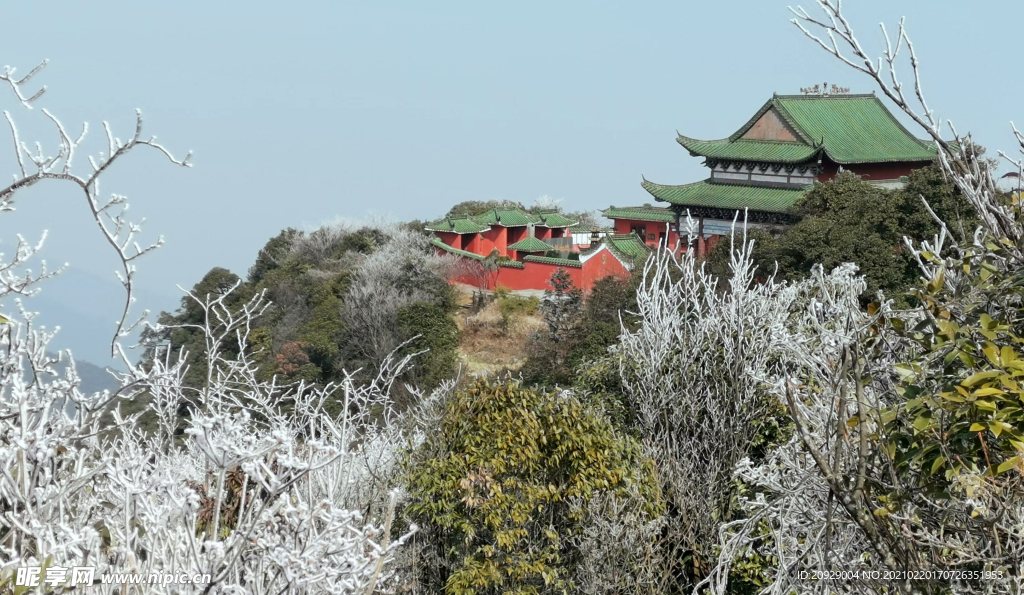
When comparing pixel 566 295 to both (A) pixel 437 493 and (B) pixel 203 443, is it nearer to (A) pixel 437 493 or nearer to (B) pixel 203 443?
(A) pixel 437 493

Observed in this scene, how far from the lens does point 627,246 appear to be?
2722 cm

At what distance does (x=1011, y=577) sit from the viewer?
77.0 inches

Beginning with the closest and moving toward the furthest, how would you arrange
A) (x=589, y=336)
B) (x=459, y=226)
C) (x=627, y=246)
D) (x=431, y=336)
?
(x=589, y=336) → (x=431, y=336) → (x=627, y=246) → (x=459, y=226)

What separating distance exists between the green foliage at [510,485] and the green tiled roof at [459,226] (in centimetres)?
2834

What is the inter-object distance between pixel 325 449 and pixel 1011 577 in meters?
1.48

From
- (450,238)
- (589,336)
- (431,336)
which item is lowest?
(431,336)

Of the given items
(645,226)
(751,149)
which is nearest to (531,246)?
(645,226)

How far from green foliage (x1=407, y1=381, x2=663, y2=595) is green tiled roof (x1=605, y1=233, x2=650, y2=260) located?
2107 centimetres

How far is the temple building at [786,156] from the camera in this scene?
24.1 metres

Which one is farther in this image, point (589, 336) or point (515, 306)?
point (515, 306)

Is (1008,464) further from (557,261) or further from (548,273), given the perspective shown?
(548,273)

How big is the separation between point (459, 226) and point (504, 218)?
2.20 m

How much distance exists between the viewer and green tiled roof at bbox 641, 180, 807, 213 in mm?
23641

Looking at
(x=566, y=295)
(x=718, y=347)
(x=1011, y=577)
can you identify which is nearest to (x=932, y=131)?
(x=1011, y=577)
